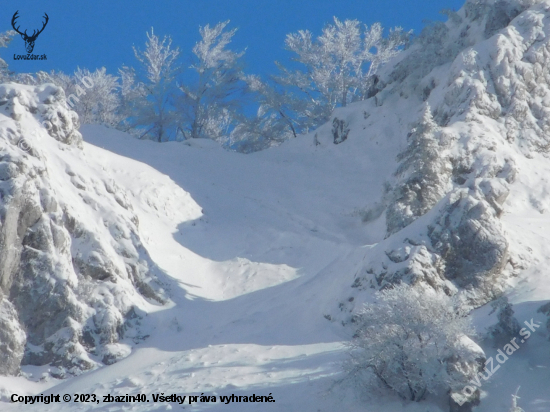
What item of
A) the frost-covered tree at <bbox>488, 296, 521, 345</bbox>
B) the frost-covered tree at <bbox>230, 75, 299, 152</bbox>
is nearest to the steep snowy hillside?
the frost-covered tree at <bbox>488, 296, 521, 345</bbox>

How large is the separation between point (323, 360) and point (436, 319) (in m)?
3.21

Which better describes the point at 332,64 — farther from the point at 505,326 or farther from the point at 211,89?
the point at 505,326

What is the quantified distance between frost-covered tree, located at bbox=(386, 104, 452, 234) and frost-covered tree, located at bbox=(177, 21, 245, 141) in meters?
20.5

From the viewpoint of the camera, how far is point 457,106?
24.5 m

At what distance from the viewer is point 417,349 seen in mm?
13117

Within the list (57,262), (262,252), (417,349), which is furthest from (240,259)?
(417,349)

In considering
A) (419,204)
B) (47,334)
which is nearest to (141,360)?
(47,334)

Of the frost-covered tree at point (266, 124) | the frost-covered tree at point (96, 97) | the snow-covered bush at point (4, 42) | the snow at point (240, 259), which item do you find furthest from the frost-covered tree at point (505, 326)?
the frost-covered tree at point (96, 97)

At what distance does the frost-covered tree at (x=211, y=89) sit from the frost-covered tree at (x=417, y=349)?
27239 millimetres

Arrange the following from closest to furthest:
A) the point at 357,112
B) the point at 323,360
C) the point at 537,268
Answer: the point at 323,360 < the point at 537,268 < the point at 357,112

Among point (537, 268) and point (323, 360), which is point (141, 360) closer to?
point (323, 360)

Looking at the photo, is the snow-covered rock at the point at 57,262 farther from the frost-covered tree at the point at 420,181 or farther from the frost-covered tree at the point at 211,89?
the frost-covered tree at the point at 211,89

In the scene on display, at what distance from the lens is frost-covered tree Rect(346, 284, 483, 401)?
13047 millimetres

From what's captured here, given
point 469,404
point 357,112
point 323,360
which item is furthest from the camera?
point 357,112
